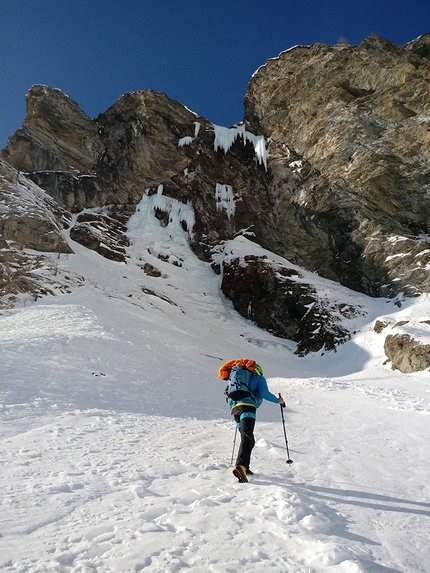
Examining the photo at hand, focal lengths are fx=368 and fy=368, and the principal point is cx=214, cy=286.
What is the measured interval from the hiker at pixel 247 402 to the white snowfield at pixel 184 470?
0.33 metres

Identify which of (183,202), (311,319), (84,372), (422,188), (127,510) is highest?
(422,188)

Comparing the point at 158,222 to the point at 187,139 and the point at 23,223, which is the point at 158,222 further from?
the point at 23,223

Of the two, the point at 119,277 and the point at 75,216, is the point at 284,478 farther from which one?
the point at 75,216

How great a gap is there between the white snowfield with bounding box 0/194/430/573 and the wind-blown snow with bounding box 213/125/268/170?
3438 centimetres

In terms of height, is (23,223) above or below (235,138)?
below

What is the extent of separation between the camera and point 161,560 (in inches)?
101

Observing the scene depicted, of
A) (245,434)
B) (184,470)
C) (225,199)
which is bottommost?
(184,470)

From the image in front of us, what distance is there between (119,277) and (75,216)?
14.0 metres

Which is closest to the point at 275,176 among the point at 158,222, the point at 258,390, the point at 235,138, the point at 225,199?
the point at 225,199

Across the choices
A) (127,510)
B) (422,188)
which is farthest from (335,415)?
Result: (422,188)

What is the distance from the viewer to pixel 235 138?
44.3 metres

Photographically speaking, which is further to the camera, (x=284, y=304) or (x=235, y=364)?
(x=284, y=304)

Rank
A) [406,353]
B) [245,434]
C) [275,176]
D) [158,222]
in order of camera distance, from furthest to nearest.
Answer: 1. [275,176]
2. [158,222]
3. [406,353]
4. [245,434]

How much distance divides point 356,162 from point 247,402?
34.6 meters
